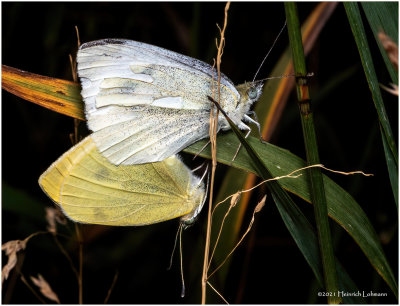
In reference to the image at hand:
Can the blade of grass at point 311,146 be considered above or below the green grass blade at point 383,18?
below

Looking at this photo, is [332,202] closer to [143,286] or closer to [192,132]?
[192,132]

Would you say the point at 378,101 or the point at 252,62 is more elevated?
the point at 252,62

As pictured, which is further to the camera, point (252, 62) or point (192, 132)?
point (252, 62)

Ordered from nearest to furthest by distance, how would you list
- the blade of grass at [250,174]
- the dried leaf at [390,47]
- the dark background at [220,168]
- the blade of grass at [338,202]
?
1. the dried leaf at [390,47]
2. the blade of grass at [338,202]
3. the blade of grass at [250,174]
4. the dark background at [220,168]

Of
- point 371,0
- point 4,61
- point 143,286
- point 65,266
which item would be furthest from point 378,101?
point 4,61

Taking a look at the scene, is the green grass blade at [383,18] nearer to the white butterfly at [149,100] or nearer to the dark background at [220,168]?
the white butterfly at [149,100]

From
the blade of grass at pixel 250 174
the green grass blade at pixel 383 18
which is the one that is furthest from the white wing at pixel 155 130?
→ the green grass blade at pixel 383 18

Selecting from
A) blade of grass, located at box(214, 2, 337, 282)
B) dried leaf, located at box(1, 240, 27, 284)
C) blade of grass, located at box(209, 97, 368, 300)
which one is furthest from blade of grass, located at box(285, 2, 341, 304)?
dried leaf, located at box(1, 240, 27, 284)
